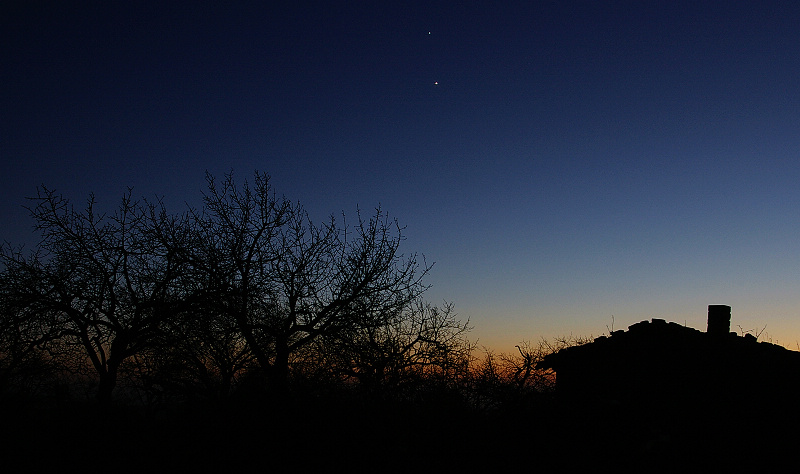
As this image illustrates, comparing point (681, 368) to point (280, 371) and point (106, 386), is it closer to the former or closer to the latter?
point (280, 371)

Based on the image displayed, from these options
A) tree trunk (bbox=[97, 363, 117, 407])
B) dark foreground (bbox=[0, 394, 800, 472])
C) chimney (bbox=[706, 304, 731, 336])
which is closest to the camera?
dark foreground (bbox=[0, 394, 800, 472])

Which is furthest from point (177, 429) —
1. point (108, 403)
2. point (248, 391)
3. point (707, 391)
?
point (707, 391)

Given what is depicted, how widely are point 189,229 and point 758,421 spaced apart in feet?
51.8

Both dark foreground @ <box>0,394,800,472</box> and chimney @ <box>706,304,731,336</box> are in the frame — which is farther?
chimney @ <box>706,304,731,336</box>

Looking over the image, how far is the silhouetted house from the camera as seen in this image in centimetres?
1252

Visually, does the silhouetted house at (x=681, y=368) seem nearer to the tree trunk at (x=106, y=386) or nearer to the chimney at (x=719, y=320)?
the chimney at (x=719, y=320)

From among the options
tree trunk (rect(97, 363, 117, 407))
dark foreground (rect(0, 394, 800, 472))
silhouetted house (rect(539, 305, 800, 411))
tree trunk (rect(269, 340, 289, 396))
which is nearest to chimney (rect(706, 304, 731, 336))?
silhouetted house (rect(539, 305, 800, 411))

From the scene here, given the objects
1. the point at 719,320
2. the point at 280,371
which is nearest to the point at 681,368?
the point at 719,320

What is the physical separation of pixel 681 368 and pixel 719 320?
8.39 ft

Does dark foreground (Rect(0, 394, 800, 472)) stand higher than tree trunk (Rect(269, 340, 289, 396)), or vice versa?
tree trunk (Rect(269, 340, 289, 396))

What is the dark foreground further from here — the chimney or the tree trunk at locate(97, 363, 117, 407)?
the chimney

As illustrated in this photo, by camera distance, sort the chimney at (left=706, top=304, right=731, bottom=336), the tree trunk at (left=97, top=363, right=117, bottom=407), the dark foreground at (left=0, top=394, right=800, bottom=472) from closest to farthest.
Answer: the dark foreground at (left=0, top=394, right=800, bottom=472)
the chimney at (left=706, top=304, right=731, bottom=336)
the tree trunk at (left=97, top=363, right=117, bottom=407)

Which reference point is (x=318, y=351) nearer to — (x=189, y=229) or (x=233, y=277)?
(x=233, y=277)

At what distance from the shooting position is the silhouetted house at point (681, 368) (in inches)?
493
